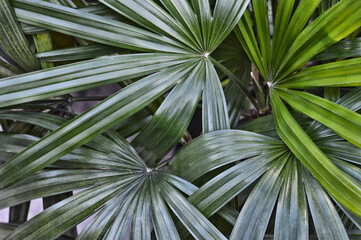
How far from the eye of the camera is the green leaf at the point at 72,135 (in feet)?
1.79

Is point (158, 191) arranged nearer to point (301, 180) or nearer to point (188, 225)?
point (188, 225)

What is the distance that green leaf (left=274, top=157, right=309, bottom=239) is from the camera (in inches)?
21.2

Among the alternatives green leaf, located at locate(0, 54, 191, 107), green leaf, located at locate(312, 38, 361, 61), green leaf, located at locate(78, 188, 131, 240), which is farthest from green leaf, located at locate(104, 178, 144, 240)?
green leaf, located at locate(312, 38, 361, 61)

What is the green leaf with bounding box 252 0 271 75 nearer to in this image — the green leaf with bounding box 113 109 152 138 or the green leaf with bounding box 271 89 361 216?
the green leaf with bounding box 271 89 361 216

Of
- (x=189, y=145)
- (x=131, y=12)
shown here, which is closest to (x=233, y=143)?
(x=189, y=145)

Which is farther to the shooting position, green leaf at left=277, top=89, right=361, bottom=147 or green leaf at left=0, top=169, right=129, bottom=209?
green leaf at left=0, top=169, right=129, bottom=209

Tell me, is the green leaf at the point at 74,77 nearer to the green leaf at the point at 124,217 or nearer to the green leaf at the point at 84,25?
the green leaf at the point at 84,25

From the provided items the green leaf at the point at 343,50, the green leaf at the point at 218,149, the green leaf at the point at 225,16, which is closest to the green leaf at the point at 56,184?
the green leaf at the point at 218,149

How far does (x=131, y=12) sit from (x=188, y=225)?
432 mm

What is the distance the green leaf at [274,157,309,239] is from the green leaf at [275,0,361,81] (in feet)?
0.72

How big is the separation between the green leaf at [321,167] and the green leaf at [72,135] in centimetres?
29

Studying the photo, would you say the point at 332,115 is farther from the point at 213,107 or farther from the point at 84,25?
the point at 84,25

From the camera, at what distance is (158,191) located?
586 millimetres

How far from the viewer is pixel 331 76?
0.56 metres
